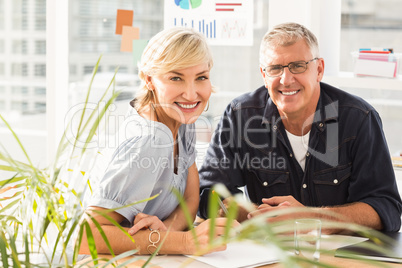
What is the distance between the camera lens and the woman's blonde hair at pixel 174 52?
1806 millimetres

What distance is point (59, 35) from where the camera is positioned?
339 centimetres

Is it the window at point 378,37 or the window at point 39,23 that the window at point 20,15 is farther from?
the window at point 378,37

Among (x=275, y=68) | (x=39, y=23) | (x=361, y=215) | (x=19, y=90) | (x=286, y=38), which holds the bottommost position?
(x=361, y=215)

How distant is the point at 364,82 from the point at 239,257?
4.62ft

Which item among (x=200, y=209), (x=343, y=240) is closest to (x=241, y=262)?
(x=343, y=240)

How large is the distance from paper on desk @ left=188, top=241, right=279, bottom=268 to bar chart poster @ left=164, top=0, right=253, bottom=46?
1.64 m

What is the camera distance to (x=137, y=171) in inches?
65.4

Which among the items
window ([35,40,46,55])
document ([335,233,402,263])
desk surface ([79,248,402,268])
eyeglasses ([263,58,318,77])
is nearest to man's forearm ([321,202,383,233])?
document ([335,233,402,263])

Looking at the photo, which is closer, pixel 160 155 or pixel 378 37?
pixel 160 155

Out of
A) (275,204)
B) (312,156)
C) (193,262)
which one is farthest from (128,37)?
(193,262)

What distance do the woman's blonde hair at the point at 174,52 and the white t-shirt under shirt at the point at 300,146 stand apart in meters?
0.55

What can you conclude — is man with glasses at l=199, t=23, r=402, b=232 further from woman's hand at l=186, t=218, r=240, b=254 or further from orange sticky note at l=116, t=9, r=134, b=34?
orange sticky note at l=116, t=9, r=134, b=34

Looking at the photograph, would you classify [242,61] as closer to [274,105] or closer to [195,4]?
[195,4]

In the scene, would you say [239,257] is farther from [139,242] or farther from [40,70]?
[40,70]
